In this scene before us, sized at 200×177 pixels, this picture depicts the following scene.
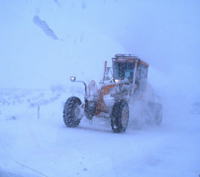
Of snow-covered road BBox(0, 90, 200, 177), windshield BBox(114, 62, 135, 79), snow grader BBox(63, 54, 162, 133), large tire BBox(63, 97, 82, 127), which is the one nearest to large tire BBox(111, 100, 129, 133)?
snow grader BBox(63, 54, 162, 133)

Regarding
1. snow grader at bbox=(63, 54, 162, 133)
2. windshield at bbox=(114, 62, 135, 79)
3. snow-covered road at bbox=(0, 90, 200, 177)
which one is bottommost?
snow-covered road at bbox=(0, 90, 200, 177)

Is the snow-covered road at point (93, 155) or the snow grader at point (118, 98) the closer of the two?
the snow-covered road at point (93, 155)

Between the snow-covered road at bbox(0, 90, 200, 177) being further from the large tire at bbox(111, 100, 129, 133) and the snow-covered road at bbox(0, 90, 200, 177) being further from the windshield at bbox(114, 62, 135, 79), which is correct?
the windshield at bbox(114, 62, 135, 79)

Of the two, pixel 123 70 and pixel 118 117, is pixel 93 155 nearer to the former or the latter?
pixel 118 117

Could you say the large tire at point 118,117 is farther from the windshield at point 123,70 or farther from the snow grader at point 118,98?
the windshield at point 123,70

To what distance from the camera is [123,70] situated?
11.1 meters

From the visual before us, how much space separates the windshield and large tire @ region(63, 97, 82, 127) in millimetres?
2578

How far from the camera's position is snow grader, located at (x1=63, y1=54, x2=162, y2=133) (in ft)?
28.9

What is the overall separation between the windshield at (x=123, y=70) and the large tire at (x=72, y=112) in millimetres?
2578

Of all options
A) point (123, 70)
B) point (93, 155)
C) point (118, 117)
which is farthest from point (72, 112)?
point (93, 155)

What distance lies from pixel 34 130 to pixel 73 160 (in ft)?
12.0

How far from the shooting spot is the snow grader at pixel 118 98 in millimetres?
8799

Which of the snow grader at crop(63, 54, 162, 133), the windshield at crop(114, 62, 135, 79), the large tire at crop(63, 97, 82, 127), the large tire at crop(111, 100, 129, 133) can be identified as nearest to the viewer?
the large tire at crop(111, 100, 129, 133)

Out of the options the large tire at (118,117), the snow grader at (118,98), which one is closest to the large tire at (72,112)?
the snow grader at (118,98)
